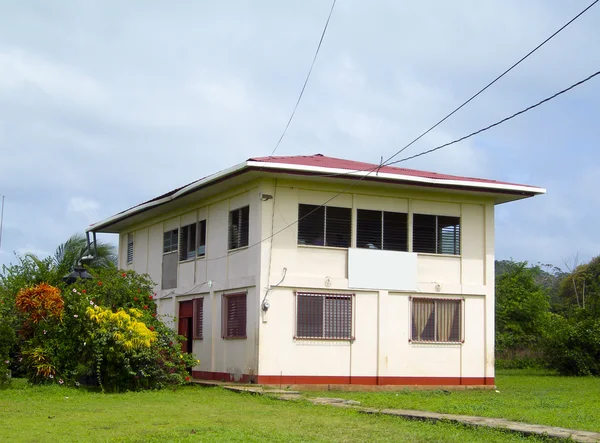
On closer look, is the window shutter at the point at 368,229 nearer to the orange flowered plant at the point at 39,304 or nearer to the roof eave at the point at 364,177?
the roof eave at the point at 364,177

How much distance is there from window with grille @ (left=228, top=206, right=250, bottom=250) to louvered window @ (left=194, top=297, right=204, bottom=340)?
273 centimetres

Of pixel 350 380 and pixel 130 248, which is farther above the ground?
pixel 130 248

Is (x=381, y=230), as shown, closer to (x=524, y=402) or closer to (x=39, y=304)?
(x=524, y=402)

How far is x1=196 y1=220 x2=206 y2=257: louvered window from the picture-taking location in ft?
87.4

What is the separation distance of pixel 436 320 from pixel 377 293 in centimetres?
203

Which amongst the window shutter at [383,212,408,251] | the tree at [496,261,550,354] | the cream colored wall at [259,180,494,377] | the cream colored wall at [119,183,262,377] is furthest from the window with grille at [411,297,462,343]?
the tree at [496,261,550,354]

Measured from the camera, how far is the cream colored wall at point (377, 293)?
74.5 feet

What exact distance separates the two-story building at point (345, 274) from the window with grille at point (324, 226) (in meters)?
0.03

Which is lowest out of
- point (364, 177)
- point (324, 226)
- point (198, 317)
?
point (198, 317)

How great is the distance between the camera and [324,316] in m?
23.1

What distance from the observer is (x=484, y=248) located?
82.8 ft

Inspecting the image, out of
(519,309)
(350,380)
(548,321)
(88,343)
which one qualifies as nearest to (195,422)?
(88,343)

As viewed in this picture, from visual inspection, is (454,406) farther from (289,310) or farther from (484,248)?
(484,248)

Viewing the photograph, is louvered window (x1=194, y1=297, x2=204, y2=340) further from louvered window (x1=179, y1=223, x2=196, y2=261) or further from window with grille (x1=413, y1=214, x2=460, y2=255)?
window with grille (x1=413, y1=214, x2=460, y2=255)
